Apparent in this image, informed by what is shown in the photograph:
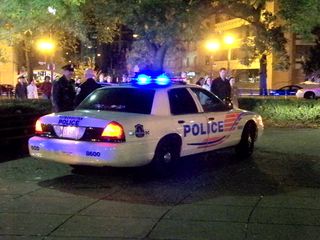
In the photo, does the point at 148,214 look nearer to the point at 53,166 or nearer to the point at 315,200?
the point at 315,200

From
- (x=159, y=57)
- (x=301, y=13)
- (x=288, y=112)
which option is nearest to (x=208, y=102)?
(x=288, y=112)

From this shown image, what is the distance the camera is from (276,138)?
46.3 feet

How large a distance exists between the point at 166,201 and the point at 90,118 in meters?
1.75

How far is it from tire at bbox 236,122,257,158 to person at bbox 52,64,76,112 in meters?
3.19

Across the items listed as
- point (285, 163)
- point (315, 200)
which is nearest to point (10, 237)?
point (315, 200)

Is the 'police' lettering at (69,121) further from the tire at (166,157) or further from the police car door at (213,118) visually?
the police car door at (213,118)

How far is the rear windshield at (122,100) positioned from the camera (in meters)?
8.90

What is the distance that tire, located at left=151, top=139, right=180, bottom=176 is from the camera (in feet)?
28.3

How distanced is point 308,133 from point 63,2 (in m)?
7.68

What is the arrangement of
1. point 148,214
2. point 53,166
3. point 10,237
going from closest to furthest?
point 10,237 → point 148,214 → point 53,166

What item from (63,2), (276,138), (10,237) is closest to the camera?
(10,237)

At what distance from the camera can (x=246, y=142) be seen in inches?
426

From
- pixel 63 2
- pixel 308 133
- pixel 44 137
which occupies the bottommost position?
pixel 308 133

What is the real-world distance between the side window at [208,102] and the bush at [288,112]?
7.88 m
